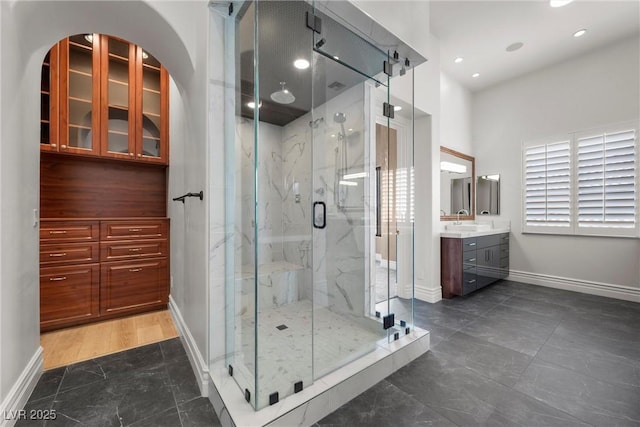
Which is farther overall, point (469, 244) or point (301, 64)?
point (469, 244)

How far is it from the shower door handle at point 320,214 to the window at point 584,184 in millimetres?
3570

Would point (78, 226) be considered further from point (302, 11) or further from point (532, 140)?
point (532, 140)

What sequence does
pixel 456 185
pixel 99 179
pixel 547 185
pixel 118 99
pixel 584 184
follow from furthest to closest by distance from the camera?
pixel 456 185
pixel 547 185
pixel 584 184
pixel 99 179
pixel 118 99

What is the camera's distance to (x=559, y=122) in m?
3.84

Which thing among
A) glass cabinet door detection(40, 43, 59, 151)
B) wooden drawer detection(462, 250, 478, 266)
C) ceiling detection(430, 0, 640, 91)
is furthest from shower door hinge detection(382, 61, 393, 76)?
glass cabinet door detection(40, 43, 59, 151)

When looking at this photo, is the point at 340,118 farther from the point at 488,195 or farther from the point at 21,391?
the point at 488,195

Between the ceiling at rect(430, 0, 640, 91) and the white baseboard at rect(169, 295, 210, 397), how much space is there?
3.84 m

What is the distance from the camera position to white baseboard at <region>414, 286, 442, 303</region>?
129 inches

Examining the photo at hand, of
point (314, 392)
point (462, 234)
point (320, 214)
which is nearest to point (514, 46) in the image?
point (462, 234)

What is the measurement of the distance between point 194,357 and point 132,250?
1646 millimetres

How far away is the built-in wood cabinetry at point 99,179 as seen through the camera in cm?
248

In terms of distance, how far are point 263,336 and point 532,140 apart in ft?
15.5

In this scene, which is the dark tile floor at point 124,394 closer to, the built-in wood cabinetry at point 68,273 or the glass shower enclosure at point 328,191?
the glass shower enclosure at point 328,191

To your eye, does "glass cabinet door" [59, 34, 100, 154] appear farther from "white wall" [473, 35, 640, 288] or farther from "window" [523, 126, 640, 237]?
"window" [523, 126, 640, 237]
